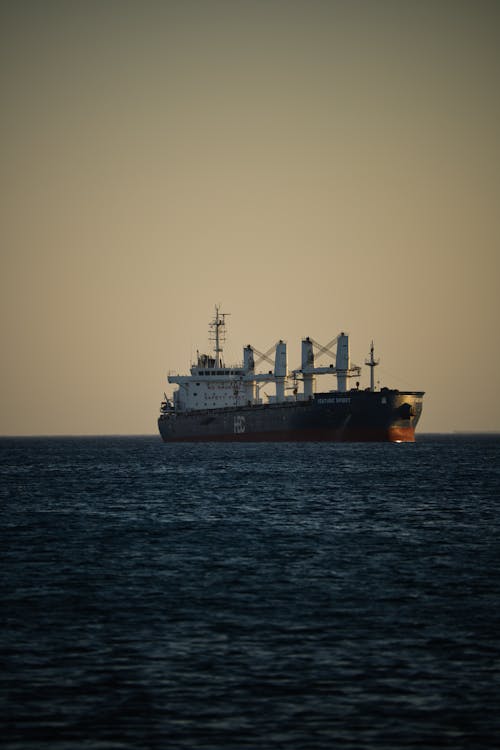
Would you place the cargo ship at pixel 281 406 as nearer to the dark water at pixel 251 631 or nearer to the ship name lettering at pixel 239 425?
the ship name lettering at pixel 239 425

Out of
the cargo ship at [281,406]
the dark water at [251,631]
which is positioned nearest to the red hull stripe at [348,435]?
the cargo ship at [281,406]

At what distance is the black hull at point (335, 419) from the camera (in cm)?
11269

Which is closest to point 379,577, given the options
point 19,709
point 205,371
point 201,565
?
point 201,565

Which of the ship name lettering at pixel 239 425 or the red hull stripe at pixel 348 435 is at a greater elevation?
the ship name lettering at pixel 239 425

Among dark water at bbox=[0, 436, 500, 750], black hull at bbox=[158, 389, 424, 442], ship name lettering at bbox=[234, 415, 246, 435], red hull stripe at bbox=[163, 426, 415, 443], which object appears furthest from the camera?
ship name lettering at bbox=[234, 415, 246, 435]

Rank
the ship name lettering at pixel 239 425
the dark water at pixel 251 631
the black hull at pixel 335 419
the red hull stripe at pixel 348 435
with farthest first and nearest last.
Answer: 1. the ship name lettering at pixel 239 425
2. the red hull stripe at pixel 348 435
3. the black hull at pixel 335 419
4. the dark water at pixel 251 631

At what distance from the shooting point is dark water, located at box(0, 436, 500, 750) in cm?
1263

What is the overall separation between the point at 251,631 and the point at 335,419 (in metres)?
98.7

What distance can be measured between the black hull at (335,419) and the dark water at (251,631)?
240 feet

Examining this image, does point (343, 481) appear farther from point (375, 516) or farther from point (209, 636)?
point (209, 636)

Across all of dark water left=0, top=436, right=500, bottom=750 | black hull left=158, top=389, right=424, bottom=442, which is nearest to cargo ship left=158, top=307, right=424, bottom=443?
black hull left=158, top=389, right=424, bottom=442

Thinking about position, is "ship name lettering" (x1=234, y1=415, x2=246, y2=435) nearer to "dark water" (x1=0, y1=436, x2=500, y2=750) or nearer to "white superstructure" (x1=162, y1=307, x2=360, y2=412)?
"white superstructure" (x1=162, y1=307, x2=360, y2=412)

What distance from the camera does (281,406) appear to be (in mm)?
124562

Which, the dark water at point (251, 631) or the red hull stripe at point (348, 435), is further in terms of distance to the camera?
the red hull stripe at point (348, 435)
